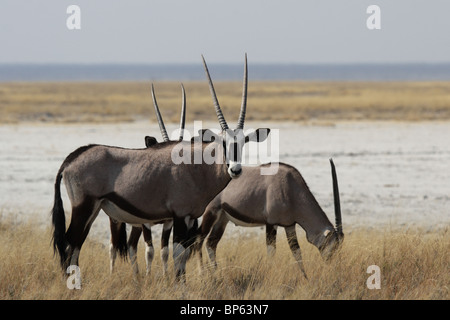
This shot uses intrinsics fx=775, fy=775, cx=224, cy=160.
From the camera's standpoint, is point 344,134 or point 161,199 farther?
point 344,134

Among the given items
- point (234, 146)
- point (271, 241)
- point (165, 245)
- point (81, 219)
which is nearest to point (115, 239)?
point (165, 245)

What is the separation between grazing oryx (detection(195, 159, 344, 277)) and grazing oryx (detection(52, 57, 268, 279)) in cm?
123

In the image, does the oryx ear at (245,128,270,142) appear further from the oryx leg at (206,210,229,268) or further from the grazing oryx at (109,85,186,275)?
the oryx leg at (206,210,229,268)

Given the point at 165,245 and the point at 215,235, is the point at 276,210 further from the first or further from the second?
the point at 165,245

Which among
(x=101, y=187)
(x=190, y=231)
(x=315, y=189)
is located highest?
(x=101, y=187)

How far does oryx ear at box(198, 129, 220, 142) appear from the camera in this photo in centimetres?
562

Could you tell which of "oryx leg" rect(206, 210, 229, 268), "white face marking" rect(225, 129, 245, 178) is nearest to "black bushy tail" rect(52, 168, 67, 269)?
"white face marking" rect(225, 129, 245, 178)

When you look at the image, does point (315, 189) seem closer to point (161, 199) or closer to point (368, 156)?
point (368, 156)

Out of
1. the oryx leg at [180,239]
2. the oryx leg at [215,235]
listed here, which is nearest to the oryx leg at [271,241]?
the oryx leg at [215,235]

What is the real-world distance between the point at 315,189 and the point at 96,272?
345 inches
